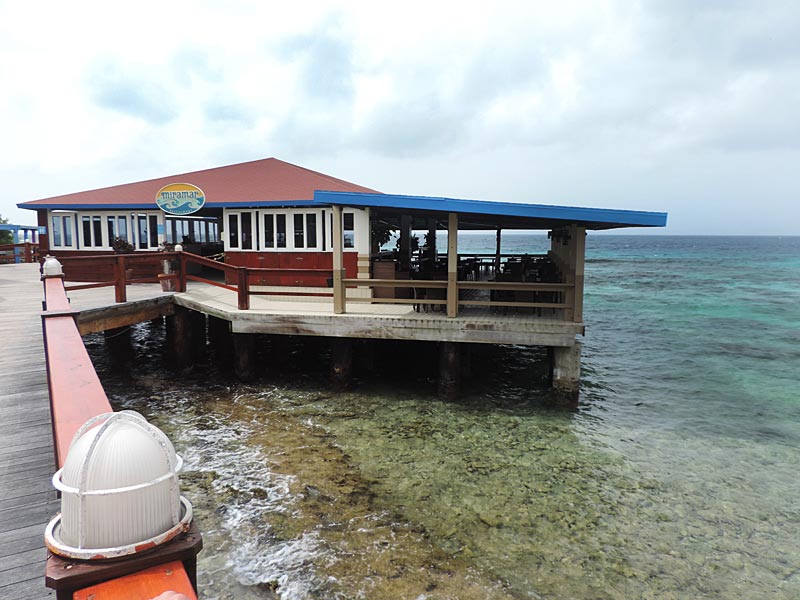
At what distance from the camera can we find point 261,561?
223 inches

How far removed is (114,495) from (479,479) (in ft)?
22.8

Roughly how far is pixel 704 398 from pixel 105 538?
14.6 metres

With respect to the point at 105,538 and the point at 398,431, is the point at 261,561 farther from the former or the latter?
the point at 105,538

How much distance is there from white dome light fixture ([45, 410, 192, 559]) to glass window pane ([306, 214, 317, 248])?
14559 mm

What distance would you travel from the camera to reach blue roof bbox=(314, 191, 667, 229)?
33.1 feet

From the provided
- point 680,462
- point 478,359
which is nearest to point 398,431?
point 680,462

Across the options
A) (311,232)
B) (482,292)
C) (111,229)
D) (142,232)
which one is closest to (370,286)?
(311,232)

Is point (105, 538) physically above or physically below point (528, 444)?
above

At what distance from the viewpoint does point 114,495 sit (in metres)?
1.40

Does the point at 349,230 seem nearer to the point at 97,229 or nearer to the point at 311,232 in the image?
the point at 311,232

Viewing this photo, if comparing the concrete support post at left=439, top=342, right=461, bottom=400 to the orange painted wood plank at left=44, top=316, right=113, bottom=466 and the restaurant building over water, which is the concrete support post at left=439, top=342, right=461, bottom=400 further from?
the orange painted wood plank at left=44, top=316, right=113, bottom=466

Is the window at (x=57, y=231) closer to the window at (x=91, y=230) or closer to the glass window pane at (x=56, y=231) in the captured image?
the glass window pane at (x=56, y=231)

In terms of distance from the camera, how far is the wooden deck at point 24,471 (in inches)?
107

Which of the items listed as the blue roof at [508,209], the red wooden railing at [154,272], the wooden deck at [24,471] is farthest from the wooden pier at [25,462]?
the blue roof at [508,209]
